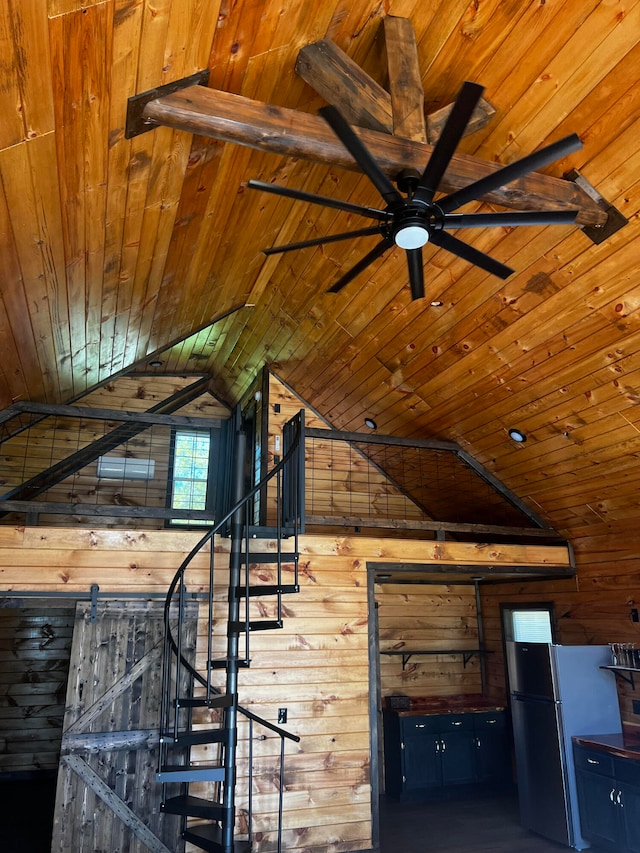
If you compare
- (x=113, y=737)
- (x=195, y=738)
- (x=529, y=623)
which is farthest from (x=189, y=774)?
(x=529, y=623)

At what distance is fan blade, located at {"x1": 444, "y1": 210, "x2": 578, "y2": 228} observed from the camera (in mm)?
2422

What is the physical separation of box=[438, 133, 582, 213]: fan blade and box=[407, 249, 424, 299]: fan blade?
1.12ft

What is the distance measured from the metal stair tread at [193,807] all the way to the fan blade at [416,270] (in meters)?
3.62

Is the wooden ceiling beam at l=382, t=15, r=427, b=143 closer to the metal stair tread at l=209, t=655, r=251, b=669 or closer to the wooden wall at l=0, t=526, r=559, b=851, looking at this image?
the wooden wall at l=0, t=526, r=559, b=851

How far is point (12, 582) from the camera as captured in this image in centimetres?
458

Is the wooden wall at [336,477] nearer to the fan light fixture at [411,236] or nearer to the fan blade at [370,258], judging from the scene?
the fan blade at [370,258]

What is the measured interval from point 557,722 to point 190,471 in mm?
5231

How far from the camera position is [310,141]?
278 cm

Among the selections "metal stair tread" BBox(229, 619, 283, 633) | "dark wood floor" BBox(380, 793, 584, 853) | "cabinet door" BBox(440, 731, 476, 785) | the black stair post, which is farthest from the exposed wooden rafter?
"cabinet door" BBox(440, 731, 476, 785)

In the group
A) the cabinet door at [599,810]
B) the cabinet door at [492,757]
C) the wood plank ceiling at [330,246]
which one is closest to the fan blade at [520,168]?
the wood plank ceiling at [330,246]

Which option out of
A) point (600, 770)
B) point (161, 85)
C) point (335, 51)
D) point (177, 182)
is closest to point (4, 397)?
point (177, 182)

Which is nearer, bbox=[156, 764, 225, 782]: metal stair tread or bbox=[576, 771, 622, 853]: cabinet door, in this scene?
bbox=[156, 764, 225, 782]: metal stair tread

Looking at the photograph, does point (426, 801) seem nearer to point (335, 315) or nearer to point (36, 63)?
point (335, 315)

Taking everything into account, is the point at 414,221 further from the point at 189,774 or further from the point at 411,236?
the point at 189,774
